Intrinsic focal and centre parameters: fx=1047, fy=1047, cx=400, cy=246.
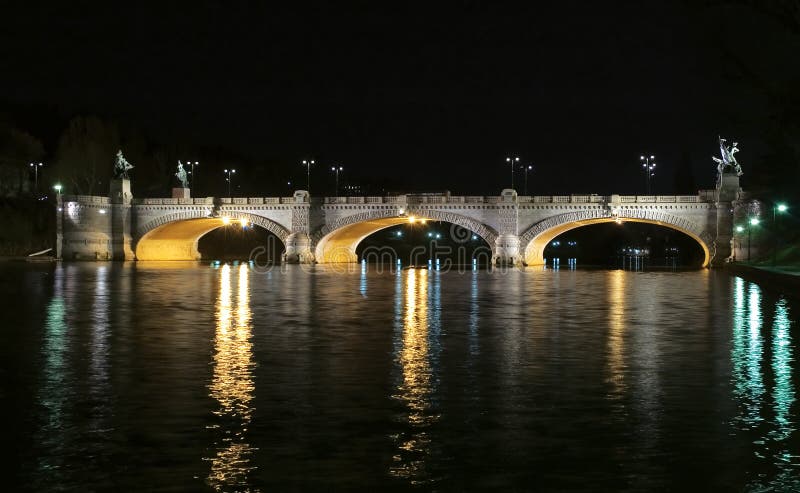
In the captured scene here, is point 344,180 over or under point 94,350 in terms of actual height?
over

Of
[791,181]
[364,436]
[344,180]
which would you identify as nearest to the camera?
[364,436]

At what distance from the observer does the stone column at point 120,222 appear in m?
104

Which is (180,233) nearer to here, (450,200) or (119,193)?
(119,193)

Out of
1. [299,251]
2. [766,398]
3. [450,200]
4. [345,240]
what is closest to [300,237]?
[299,251]

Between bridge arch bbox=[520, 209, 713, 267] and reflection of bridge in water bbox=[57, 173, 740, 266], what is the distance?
0.08m

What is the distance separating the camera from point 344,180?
641ft

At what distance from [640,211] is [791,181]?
12.2 m

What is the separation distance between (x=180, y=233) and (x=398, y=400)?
98412mm

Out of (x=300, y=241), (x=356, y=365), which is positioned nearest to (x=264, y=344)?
(x=356, y=365)

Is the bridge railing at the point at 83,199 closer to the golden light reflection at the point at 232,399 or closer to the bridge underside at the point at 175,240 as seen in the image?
the bridge underside at the point at 175,240

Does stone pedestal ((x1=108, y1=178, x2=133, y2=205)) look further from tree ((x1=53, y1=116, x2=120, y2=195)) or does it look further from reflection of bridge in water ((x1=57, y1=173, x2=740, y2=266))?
tree ((x1=53, y1=116, x2=120, y2=195))

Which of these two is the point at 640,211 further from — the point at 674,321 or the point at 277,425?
the point at 277,425

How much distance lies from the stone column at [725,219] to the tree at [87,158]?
68.0 metres

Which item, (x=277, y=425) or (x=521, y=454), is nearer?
(x=521, y=454)
